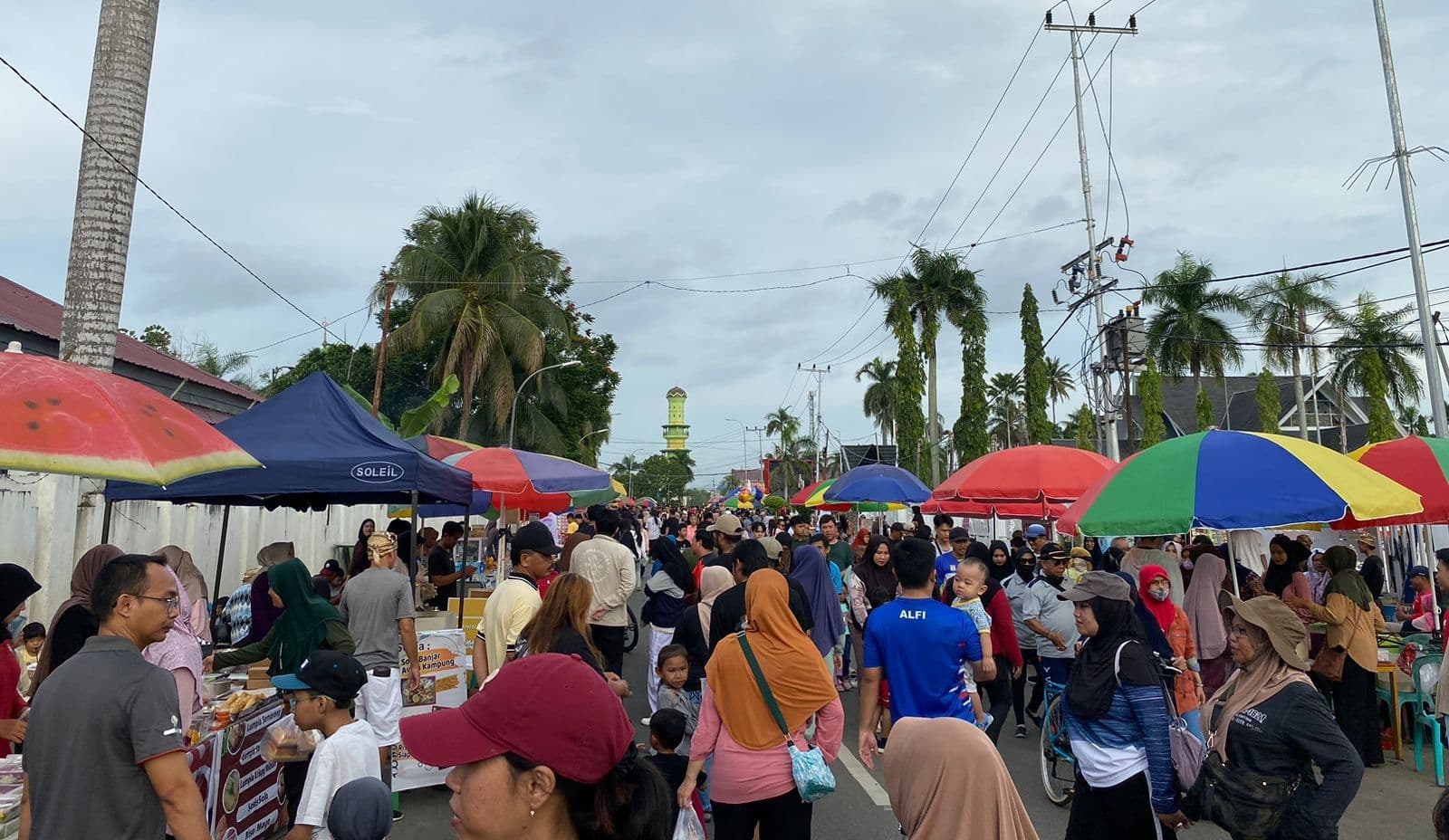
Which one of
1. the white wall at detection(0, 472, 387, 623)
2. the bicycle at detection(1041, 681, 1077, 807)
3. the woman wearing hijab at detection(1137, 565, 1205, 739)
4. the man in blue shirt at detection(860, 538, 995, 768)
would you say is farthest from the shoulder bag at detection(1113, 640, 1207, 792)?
the white wall at detection(0, 472, 387, 623)

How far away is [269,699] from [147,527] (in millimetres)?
7694

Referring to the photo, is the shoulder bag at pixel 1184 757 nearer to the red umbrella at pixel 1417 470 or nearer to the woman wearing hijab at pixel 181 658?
the woman wearing hijab at pixel 181 658

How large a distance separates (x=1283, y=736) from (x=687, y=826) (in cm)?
240

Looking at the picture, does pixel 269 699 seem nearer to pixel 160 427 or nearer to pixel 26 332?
pixel 160 427

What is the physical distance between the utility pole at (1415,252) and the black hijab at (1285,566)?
972cm

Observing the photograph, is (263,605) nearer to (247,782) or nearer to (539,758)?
(247,782)

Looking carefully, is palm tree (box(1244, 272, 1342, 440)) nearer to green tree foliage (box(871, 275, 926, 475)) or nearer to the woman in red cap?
green tree foliage (box(871, 275, 926, 475))

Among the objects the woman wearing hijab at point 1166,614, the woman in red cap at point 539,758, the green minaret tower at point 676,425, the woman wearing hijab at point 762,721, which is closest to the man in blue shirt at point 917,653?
the woman wearing hijab at point 762,721

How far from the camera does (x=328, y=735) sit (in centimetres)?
411

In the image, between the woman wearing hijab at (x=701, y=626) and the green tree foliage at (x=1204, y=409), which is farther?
the green tree foliage at (x=1204, y=409)

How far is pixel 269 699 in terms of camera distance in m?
5.86

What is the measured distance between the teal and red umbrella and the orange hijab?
10.4 feet

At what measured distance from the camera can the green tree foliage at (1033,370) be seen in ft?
125

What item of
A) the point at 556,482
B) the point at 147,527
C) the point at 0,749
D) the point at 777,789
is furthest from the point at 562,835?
the point at 147,527
